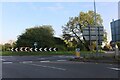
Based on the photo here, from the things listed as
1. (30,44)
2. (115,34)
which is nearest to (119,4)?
(115,34)

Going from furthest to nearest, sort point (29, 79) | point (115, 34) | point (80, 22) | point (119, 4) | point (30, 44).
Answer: point (80, 22) < point (30, 44) < point (119, 4) < point (115, 34) < point (29, 79)

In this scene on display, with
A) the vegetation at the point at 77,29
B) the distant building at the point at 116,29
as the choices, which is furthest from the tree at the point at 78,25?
the distant building at the point at 116,29

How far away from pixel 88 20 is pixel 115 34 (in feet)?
166

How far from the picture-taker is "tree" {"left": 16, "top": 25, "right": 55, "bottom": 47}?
74.1 meters

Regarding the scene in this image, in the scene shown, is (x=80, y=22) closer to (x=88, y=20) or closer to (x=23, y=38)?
(x=88, y=20)

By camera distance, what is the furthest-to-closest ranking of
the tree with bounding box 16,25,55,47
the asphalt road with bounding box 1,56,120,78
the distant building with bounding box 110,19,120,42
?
the tree with bounding box 16,25,55,47, the distant building with bounding box 110,19,120,42, the asphalt road with bounding box 1,56,120,78

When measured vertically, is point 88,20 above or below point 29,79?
above

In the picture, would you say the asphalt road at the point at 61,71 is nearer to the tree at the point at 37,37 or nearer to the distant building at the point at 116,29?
the distant building at the point at 116,29

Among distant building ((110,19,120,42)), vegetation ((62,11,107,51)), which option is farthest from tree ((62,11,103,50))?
distant building ((110,19,120,42))

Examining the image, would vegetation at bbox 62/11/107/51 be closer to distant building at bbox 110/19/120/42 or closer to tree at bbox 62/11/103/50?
tree at bbox 62/11/103/50

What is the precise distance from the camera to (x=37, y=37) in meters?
75.3

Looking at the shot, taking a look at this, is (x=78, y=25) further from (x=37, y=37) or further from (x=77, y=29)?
(x=37, y=37)

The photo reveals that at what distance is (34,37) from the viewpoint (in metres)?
75.6

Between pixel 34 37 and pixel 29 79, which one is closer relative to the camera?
pixel 29 79
